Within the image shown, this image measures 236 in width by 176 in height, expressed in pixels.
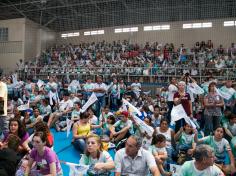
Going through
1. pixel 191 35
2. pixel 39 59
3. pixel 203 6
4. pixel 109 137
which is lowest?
pixel 109 137

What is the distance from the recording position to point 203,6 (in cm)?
1842

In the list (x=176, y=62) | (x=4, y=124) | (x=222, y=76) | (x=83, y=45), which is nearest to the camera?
(x=4, y=124)

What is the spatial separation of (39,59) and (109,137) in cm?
1706

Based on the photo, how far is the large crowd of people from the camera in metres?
3.15

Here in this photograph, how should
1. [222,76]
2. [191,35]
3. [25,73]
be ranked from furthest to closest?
[191,35] → [25,73] → [222,76]

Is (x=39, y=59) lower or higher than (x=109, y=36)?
lower

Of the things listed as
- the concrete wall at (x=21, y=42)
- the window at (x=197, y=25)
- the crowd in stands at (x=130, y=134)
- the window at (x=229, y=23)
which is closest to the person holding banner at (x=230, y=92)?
the crowd in stands at (x=130, y=134)

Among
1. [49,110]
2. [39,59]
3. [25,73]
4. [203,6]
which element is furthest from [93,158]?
[39,59]

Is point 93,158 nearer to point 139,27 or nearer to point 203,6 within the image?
point 203,6

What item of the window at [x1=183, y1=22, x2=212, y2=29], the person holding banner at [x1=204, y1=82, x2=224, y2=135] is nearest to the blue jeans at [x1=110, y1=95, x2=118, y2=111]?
the person holding banner at [x1=204, y1=82, x2=224, y2=135]

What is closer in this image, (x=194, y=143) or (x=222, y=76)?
(x=194, y=143)

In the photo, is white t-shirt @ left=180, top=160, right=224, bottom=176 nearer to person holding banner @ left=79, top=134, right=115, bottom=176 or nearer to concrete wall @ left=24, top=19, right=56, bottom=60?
person holding banner @ left=79, top=134, right=115, bottom=176

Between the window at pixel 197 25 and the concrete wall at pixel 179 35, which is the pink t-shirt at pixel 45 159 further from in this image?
the window at pixel 197 25

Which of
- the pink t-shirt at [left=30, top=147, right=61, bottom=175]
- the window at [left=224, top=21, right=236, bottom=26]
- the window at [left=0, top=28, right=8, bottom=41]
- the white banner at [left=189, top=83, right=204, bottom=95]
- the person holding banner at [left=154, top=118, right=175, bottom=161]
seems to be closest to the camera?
the pink t-shirt at [left=30, top=147, right=61, bottom=175]
